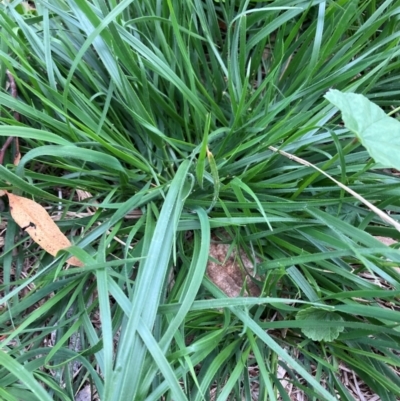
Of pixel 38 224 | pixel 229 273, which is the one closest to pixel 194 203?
pixel 229 273

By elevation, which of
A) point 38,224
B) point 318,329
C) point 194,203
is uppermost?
point 38,224

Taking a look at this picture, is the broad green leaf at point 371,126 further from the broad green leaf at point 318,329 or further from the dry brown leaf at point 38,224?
the dry brown leaf at point 38,224

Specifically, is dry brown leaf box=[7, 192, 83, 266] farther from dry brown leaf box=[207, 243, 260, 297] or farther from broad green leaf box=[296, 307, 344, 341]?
broad green leaf box=[296, 307, 344, 341]

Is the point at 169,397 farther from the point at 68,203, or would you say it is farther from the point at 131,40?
the point at 131,40

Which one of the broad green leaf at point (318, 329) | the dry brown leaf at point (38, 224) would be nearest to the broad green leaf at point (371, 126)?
the broad green leaf at point (318, 329)

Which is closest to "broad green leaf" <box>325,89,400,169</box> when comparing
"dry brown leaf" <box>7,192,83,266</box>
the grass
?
the grass

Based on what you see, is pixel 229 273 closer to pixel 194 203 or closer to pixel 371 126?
pixel 194 203
